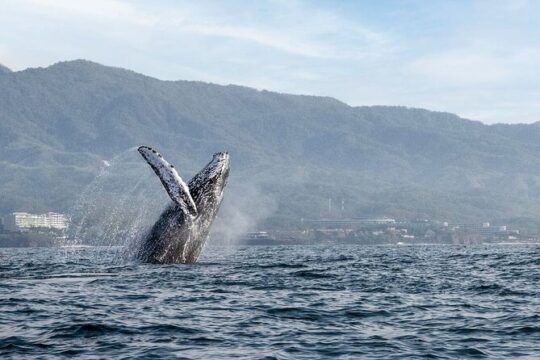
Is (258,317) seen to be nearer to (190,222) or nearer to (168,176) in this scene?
(168,176)

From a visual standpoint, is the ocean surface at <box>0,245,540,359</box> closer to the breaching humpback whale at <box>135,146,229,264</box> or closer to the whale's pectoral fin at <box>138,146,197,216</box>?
the breaching humpback whale at <box>135,146,229,264</box>

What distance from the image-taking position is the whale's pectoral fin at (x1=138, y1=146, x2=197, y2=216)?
2803cm

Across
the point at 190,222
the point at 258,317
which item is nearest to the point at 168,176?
the point at 190,222

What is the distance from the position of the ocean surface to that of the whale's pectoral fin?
7.35 feet

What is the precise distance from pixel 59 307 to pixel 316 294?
21.6 ft

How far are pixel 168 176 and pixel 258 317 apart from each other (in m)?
9.96

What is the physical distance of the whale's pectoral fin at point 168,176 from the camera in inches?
1104

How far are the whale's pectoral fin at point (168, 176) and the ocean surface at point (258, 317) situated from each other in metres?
2.24

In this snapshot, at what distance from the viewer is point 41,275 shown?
97.8 ft

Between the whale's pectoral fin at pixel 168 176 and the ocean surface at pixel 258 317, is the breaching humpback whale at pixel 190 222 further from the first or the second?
the ocean surface at pixel 258 317

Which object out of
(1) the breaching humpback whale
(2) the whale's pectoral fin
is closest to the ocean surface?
(1) the breaching humpback whale

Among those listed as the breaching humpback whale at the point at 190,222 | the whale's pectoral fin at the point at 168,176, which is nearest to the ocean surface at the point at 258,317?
the breaching humpback whale at the point at 190,222

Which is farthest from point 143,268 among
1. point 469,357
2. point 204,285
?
point 469,357

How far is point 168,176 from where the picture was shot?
92.4ft
